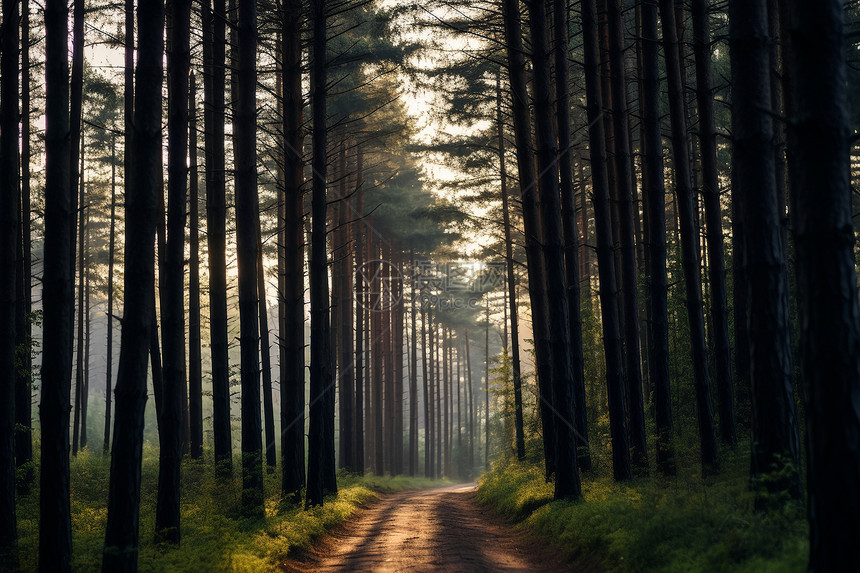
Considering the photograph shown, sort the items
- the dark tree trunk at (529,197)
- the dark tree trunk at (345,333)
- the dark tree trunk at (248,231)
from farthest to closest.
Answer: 1. the dark tree trunk at (345,333)
2. the dark tree trunk at (529,197)
3. the dark tree trunk at (248,231)

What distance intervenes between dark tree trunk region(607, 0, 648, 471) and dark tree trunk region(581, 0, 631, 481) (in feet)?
1.35

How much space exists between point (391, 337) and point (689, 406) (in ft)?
75.2

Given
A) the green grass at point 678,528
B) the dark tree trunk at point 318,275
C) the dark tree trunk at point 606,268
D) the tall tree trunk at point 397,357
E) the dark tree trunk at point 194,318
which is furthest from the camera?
the tall tree trunk at point 397,357

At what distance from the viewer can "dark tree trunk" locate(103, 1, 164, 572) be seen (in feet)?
22.4

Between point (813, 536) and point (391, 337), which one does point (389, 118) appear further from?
point (813, 536)

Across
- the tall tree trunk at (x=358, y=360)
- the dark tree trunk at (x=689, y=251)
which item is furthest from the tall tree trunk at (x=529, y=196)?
the tall tree trunk at (x=358, y=360)

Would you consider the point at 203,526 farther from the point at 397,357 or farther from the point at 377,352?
the point at 397,357

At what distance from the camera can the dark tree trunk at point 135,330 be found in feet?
22.4

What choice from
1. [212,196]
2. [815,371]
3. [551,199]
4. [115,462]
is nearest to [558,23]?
[551,199]

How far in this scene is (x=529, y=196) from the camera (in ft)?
53.0

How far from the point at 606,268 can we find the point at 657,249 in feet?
3.65

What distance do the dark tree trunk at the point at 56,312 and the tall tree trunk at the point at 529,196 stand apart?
893cm

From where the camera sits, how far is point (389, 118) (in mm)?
26672

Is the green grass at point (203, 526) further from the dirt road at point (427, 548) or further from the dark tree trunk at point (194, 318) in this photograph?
the dark tree trunk at point (194, 318)
